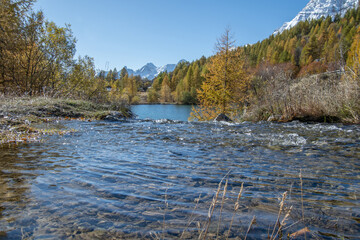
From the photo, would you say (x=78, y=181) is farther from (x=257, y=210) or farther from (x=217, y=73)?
(x=217, y=73)

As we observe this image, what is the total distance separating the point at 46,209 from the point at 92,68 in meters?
20.4

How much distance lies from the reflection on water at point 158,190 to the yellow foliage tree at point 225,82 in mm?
12070

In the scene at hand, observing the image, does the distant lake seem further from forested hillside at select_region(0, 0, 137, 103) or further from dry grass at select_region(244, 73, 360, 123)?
dry grass at select_region(244, 73, 360, 123)

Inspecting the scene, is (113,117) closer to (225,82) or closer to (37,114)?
(37,114)

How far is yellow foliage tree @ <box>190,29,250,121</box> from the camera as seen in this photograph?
16.7 m

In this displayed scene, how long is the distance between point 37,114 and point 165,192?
32.8 feet

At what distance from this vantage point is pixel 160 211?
80.0 inches

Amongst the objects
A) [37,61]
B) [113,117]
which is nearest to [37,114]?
[113,117]

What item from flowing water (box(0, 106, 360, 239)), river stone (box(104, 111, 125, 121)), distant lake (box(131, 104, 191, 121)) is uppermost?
river stone (box(104, 111, 125, 121))

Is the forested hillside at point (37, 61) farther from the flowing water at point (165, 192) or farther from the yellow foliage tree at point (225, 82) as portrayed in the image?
the flowing water at point (165, 192)

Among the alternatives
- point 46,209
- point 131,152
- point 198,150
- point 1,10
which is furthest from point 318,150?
point 1,10

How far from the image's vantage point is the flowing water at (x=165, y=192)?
1731mm

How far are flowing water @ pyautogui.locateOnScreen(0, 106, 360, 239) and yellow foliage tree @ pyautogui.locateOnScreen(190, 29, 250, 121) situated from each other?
12.2 meters

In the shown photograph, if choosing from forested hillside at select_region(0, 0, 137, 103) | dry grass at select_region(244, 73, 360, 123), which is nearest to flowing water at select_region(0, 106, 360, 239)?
dry grass at select_region(244, 73, 360, 123)
